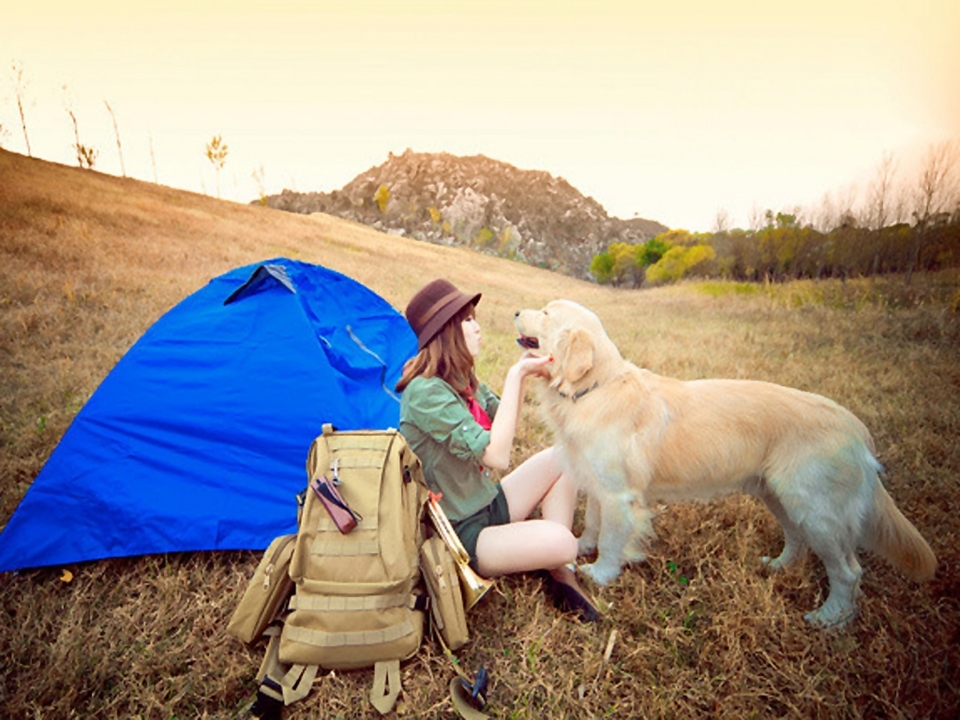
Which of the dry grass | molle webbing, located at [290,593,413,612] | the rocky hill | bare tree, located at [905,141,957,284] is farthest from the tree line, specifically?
the rocky hill

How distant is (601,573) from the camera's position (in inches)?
115

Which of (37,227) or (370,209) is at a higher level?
(370,209)

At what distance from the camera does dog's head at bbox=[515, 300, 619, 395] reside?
2.80 metres

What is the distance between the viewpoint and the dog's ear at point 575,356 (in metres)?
2.79

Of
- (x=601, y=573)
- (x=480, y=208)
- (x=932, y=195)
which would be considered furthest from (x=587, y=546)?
(x=480, y=208)

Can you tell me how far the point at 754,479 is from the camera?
9.62 ft

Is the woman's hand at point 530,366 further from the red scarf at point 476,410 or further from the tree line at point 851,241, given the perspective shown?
the tree line at point 851,241

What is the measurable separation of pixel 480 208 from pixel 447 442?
116362 millimetres

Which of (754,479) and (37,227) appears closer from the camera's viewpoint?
(754,479)

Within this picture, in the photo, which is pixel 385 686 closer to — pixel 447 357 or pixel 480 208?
pixel 447 357

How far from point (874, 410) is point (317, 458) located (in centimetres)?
639

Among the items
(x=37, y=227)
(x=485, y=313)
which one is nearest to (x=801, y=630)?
(x=485, y=313)

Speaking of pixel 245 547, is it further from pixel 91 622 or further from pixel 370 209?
pixel 370 209


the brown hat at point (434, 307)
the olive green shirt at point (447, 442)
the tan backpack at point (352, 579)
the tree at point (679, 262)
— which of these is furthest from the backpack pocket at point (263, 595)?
the tree at point (679, 262)
